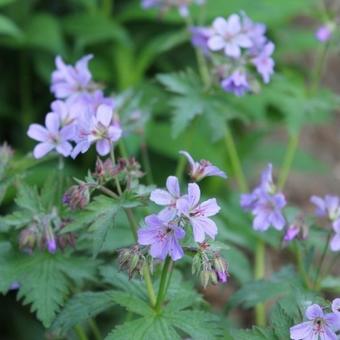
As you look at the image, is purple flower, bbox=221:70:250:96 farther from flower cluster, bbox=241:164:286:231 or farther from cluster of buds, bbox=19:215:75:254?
cluster of buds, bbox=19:215:75:254

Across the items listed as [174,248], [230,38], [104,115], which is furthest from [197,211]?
[230,38]

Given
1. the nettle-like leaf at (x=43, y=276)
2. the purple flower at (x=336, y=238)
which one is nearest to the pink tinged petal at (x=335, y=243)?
the purple flower at (x=336, y=238)

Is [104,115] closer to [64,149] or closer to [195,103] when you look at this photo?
[64,149]

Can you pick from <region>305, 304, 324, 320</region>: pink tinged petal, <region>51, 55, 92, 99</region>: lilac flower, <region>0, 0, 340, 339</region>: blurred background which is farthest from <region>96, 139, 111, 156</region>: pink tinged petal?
<region>0, 0, 340, 339</region>: blurred background

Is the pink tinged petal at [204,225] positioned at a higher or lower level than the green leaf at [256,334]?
higher

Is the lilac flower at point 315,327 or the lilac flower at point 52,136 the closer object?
the lilac flower at point 315,327

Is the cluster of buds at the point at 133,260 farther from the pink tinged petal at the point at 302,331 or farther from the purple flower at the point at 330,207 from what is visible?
the purple flower at the point at 330,207

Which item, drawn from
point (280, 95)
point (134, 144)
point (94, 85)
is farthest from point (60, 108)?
point (280, 95)
